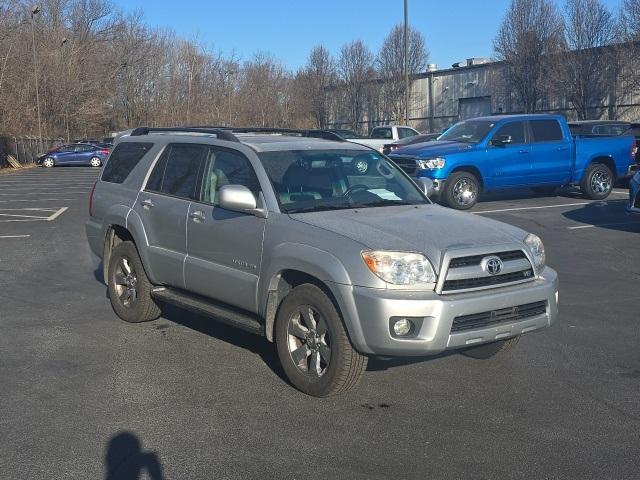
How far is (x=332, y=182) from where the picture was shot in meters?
6.40

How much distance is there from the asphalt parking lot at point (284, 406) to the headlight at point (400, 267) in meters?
0.90

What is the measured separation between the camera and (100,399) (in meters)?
5.48

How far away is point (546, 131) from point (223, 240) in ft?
40.2

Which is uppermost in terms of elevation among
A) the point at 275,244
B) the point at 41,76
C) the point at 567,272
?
the point at 41,76

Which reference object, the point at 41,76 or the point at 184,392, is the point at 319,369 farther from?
the point at 41,76

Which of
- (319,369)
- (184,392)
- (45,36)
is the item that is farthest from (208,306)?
(45,36)

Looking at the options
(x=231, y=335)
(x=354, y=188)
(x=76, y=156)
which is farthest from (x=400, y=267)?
(x=76, y=156)

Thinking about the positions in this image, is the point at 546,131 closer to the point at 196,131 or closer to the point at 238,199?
the point at 196,131

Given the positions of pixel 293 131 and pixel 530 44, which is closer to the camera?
pixel 293 131

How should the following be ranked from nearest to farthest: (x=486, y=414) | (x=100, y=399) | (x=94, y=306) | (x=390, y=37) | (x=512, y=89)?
(x=486, y=414) < (x=100, y=399) < (x=94, y=306) < (x=512, y=89) < (x=390, y=37)

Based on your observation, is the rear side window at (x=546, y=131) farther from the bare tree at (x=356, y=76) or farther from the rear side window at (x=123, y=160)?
the bare tree at (x=356, y=76)

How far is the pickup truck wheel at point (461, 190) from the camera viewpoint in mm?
15812

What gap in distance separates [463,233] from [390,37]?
55441 millimetres

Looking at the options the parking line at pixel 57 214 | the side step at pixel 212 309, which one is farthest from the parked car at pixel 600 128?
the side step at pixel 212 309
